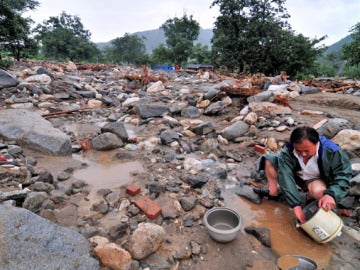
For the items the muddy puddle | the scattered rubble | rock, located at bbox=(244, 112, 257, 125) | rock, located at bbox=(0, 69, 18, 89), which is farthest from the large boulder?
rock, located at bbox=(244, 112, 257, 125)

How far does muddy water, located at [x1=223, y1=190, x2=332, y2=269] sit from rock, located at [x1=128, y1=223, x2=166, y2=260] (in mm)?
906

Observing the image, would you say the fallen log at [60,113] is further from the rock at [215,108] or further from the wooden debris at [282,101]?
the wooden debris at [282,101]

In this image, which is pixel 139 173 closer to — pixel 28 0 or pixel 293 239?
pixel 293 239

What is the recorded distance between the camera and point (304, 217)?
2.17 meters

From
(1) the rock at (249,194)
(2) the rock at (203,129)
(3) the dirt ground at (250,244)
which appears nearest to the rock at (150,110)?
(2) the rock at (203,129)

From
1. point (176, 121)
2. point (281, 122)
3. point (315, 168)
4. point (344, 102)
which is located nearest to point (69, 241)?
point (315, 168)

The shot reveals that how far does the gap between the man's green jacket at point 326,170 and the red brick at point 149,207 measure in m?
1.28

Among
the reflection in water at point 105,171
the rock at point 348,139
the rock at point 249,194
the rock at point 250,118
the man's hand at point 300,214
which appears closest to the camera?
the man's hand at point 300,214

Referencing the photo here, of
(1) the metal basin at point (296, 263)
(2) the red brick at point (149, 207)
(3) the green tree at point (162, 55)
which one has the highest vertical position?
(3) the green tree at point (162, 55)

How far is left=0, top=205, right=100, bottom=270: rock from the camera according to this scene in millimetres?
1384

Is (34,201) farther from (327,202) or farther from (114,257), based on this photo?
(327,202)

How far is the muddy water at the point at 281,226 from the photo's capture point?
6.52 ft

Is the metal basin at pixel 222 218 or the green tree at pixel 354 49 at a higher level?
the green tree at pixel 354 49

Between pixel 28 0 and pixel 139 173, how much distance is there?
657 inches
